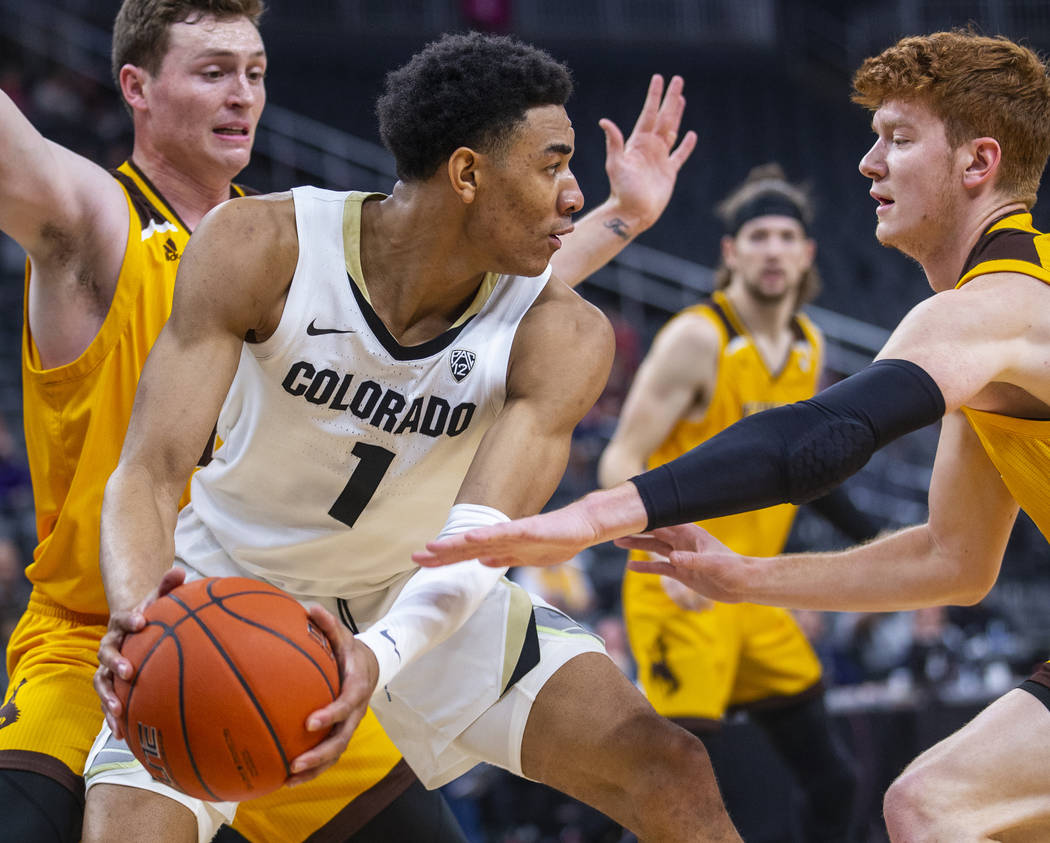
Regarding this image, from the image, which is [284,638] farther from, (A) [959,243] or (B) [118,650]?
(A) [959,243]

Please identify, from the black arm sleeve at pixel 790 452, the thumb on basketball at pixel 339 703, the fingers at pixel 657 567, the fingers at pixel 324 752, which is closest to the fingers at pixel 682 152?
the fingers at pixel 657 567

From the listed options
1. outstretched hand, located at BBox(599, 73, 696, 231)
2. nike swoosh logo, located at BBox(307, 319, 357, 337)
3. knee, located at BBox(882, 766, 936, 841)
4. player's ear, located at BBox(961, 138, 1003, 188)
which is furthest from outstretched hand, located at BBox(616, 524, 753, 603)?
outstretched hand, located at BBox(599, 73, 696, 231)

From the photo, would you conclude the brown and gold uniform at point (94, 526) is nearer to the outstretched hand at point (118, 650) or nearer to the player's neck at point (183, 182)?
the player's neck at point (183, 182)

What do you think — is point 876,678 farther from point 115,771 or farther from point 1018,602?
point 115,771

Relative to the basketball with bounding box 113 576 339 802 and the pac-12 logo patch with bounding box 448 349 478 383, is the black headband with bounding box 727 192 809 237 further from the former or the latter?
the basketball with bounding box 113 576 339 802

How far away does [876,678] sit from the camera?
8633 millimetres

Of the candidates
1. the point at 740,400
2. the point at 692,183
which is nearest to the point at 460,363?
the point at 740,400

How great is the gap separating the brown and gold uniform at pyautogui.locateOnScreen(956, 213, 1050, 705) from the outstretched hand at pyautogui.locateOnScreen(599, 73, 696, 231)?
128 centimetres

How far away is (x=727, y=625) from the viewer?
529 centimetres

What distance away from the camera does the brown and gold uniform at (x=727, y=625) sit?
5.21m

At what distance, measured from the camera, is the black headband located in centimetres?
591

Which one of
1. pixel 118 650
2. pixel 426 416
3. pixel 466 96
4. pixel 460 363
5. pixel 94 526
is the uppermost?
pixel 466 96

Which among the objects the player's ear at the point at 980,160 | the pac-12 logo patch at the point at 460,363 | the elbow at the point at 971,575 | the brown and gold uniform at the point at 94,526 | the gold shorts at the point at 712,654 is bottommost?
the gold shorts at the point at 712,654

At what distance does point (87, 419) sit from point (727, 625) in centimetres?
286
